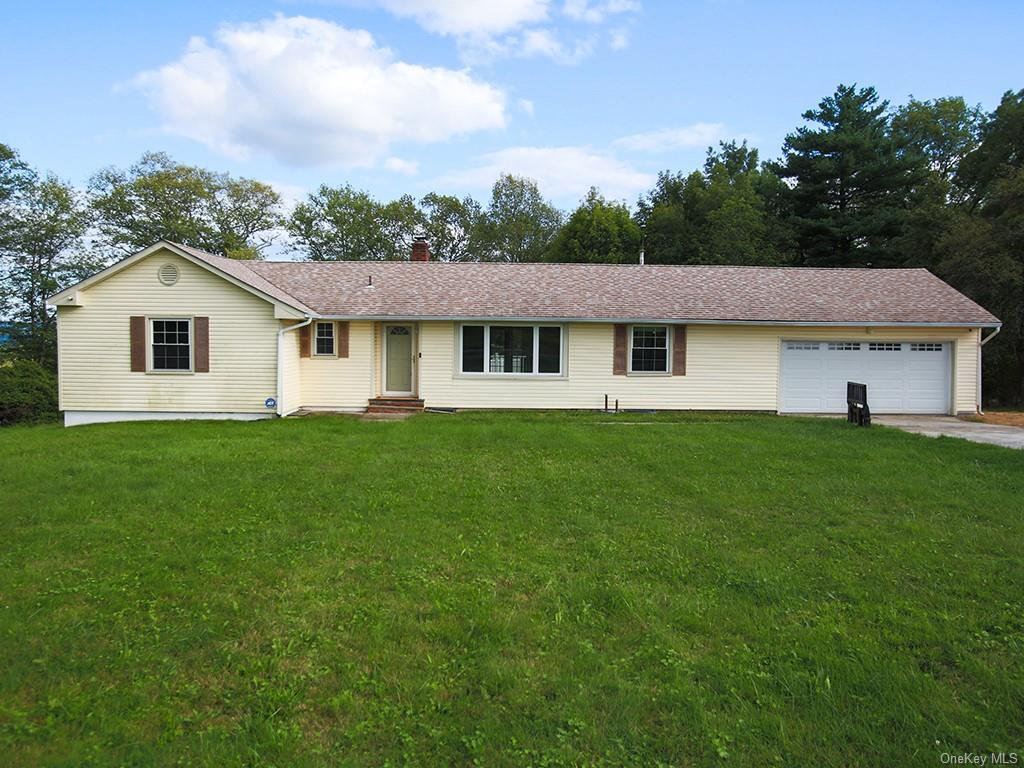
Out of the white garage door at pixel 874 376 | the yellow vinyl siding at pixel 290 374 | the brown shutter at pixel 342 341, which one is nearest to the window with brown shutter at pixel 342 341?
the brown shutter at pixel 342 341

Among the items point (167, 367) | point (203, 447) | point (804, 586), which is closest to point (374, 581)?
point (804, 586)

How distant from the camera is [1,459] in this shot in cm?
903

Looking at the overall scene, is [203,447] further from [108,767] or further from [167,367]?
[108,767]

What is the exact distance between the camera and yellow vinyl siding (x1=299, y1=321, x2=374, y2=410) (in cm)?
1563

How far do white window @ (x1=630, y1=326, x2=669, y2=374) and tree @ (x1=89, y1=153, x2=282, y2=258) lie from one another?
2772cm

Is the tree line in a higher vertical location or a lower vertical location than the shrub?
higher

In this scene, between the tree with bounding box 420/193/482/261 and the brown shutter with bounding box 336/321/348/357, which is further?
the tree with bounding box 420/193/482/261

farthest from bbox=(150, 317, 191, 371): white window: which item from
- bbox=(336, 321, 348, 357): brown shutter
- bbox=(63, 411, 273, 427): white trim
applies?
bbox=(336, 321, 348, 357): brown shutter

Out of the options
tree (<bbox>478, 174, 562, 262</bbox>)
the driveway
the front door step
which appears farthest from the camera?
tree (<bbox>478, 174, 562, 262</bbox>)

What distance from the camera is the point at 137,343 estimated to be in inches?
549

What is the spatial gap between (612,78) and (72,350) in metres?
13.7

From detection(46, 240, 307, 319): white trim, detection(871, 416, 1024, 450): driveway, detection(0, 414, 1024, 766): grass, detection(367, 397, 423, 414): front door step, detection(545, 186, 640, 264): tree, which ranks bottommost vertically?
detection(0, 414, 1024, 766): grass

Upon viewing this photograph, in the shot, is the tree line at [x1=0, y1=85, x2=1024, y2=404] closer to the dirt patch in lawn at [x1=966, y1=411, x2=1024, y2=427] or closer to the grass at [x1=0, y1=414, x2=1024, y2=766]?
the dirt patch in lawn at [x1=966, y1=411, x2=1024, y2=427]

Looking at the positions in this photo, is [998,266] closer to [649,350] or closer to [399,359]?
[649,350]
